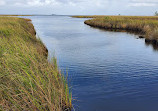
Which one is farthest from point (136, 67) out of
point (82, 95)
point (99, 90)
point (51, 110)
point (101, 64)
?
point (51, 110)

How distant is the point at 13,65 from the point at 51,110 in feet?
8.09

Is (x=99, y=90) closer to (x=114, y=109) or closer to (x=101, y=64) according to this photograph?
(x=114, y=109)

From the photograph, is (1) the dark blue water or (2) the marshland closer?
(2) the marshland

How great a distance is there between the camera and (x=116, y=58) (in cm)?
1382

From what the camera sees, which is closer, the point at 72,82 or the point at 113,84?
the point at 113,84

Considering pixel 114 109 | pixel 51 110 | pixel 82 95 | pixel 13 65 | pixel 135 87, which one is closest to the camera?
pixel 51 110

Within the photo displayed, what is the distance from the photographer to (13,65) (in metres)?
5.99

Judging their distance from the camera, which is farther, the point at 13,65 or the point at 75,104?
the point at 75,104

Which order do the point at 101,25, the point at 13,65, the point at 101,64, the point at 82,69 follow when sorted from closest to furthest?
the point at 13,65 → the point at 82,69 → the point at 101,64 → the point at 101,25

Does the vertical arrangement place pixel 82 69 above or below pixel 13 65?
below

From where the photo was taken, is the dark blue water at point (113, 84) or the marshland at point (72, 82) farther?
the dark blue water at point (113, 84)

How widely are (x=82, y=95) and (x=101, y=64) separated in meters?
4.99

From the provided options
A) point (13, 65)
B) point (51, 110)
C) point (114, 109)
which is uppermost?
point (13, 65)

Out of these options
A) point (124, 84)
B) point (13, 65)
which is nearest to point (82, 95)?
point (124, 84)
